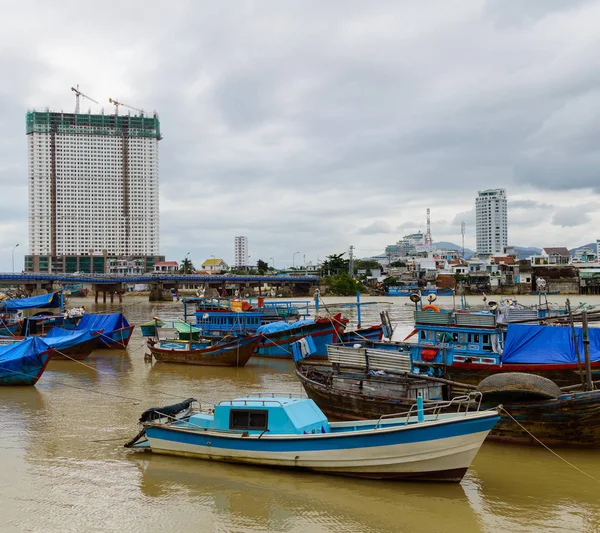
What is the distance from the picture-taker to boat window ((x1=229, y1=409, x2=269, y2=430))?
13703 mm

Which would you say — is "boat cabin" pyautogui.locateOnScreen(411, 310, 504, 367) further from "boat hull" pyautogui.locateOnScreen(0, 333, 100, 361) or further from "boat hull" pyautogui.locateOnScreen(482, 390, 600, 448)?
"boat hull" pyautogui.locateOnScreen(0, 333, 100, 361)

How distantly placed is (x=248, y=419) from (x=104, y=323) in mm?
26971

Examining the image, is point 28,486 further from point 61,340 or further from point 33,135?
point 33,135

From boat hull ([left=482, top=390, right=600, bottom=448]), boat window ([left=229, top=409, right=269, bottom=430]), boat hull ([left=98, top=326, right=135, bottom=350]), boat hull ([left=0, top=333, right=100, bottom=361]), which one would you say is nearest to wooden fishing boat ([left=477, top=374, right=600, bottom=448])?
boat hull ([left=482, top=390, right=600, bottom=448])

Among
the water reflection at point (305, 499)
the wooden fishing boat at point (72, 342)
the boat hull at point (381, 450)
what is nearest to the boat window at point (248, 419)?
the boat hull at point (381, 450)

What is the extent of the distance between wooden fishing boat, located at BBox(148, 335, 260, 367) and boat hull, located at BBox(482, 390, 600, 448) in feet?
57.1

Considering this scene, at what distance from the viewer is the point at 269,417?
1360 centimetres

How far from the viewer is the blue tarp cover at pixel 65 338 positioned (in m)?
32.0

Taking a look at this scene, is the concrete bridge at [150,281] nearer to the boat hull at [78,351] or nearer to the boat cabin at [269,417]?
the boat hull at [78,351]

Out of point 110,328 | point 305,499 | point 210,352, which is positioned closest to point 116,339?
point 110,328

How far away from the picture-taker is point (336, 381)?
18531 mm

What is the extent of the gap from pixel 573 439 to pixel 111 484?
11.8 m

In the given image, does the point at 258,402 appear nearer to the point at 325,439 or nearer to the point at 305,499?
the point at 325,439

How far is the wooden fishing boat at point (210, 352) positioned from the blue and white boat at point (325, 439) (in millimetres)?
15729
